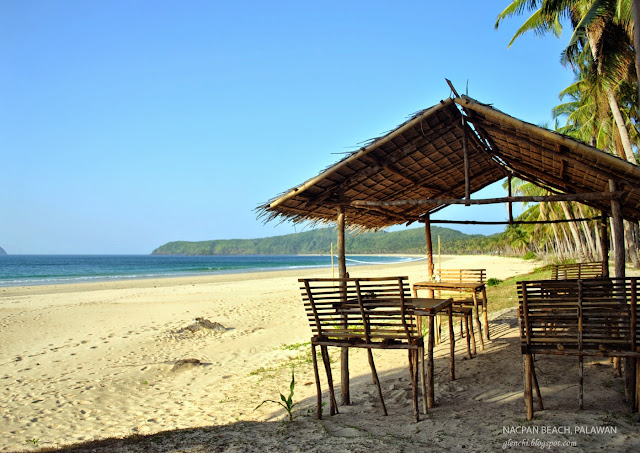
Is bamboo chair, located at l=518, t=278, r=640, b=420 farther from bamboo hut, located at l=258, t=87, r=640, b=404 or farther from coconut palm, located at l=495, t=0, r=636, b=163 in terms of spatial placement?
coconut palm, located at l=495, t=0, r=636, b=163

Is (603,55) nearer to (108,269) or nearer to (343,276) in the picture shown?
(343,276)

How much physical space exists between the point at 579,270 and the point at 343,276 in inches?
197

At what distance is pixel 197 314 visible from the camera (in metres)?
14.1

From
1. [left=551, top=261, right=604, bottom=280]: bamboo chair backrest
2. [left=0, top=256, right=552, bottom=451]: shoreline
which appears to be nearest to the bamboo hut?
[left=551, top=261, right=604, bottom=280]: bamboo chair backrest

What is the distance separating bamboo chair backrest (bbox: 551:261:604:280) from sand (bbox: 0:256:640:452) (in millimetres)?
1296

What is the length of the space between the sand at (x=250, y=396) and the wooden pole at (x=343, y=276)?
16 cm

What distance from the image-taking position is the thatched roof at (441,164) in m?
5.01

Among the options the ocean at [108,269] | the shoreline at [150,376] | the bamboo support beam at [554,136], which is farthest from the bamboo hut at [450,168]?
the ocean at [108,269]

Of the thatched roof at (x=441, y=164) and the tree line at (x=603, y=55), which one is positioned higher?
the tree line at (x=603, y=55)

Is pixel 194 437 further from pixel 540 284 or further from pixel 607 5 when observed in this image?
pixel 607 5

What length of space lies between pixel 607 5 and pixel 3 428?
17.0m

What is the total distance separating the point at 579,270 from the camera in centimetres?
802

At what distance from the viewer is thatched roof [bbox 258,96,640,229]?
16.4ft

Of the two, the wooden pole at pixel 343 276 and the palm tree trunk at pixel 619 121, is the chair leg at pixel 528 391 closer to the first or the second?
the wooden pole at pixel 343 276
